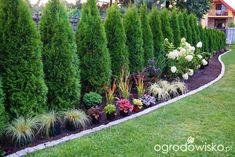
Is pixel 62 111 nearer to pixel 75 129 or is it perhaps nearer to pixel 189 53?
pixel 75 129

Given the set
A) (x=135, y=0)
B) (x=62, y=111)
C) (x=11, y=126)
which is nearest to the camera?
(x=11, y=126)

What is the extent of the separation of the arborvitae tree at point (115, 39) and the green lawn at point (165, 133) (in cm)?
160

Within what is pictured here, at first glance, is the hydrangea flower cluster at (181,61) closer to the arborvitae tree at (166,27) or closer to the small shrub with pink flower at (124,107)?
the arborvitae tree at (166,27)

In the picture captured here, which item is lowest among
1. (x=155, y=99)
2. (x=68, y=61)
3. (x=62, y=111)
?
(x=155, y=99)

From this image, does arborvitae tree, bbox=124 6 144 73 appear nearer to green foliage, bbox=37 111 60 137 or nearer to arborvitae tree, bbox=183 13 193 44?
green foliage, bbox=37 111 60 137

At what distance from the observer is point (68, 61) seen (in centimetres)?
482

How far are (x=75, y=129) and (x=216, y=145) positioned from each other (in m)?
2.01

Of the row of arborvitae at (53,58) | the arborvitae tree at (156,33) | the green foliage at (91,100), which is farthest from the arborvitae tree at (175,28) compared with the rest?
the green foliage at (91,100)

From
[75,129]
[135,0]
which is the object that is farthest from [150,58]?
[135,0]

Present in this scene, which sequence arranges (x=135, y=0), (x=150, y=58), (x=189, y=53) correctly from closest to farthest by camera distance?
(x=150, y=58)
(x=189, y=53)
(x=135, y=0)

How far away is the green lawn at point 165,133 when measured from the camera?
11.8 ft

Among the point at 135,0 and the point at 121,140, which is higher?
the point at 135,0

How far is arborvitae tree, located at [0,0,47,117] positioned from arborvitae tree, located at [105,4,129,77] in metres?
2.57

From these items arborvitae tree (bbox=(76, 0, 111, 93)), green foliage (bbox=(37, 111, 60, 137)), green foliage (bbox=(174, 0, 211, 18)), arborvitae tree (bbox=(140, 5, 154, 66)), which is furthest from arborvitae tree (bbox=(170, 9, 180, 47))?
green foliage (bbox=(174, 0, 211, 18))
